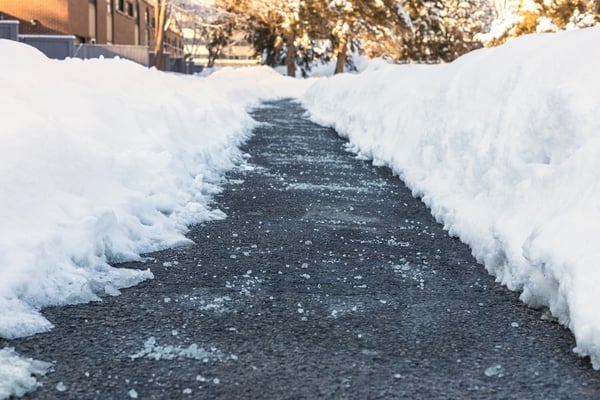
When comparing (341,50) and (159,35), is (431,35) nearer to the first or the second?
(341,50)

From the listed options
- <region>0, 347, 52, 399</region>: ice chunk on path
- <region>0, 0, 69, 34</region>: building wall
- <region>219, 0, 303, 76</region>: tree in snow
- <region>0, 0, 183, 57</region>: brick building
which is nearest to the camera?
<region>0, 347, 52, 399</region>: ice chunk on path

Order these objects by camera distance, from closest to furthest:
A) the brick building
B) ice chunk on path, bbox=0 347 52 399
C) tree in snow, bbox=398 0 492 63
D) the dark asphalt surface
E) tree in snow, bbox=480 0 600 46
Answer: ice chunk on path, bbox=0 347 52 399, the dark asphalt surface, tree in snow, bbox=480 0 600 46, the brick building, tree in snow, bbox=398 0 492 63

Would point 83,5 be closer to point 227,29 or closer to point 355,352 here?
point 227,29

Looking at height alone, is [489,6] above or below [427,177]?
above

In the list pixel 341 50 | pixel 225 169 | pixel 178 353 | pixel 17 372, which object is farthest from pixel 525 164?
pixel 341 50

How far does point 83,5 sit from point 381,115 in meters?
25.3

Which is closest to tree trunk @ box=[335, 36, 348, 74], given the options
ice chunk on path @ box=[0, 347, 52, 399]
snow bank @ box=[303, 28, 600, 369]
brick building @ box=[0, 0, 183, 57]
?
brick building @ box=[0, 0, 183, 57]

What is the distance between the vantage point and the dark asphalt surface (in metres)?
2.85

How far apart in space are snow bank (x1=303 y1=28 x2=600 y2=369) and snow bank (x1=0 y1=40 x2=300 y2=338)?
244 cm

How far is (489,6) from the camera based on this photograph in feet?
237

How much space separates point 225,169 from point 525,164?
191 inches

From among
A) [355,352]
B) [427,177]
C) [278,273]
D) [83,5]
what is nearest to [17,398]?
[355,352]

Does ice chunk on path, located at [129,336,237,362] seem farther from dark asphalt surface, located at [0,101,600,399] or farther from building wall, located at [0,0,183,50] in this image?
building wall, located at [0,0,183,50]

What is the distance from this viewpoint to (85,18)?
1287 inches
